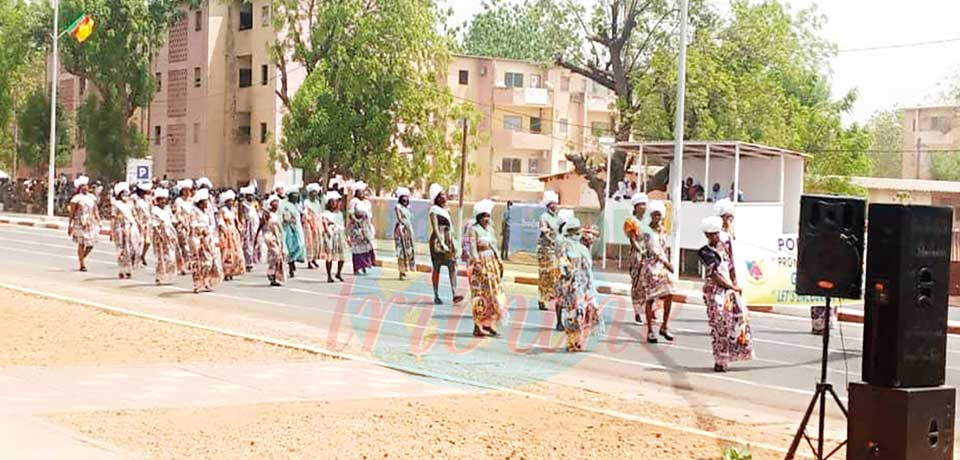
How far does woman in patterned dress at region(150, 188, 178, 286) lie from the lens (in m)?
24.3

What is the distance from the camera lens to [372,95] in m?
51.7

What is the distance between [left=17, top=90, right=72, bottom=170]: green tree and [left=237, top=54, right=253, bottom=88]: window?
42.2ft

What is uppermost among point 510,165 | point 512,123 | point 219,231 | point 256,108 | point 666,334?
point 512,123

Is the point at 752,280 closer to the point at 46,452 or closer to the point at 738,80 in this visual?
the point at 46,452

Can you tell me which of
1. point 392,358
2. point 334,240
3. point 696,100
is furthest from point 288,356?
point 696,100

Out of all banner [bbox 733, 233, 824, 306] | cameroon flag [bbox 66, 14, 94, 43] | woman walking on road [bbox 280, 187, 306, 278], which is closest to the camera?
banner [bbox 733, 233, 824, 306]

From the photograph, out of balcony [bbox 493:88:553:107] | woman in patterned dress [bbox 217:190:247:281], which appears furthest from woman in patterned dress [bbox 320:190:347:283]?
balcony [bbox 493:88:553:107]

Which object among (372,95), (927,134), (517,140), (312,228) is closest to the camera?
(312,228)

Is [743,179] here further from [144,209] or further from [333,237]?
[144,209]

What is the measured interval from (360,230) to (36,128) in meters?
49.5

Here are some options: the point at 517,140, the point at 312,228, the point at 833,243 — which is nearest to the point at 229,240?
the point at 312,228

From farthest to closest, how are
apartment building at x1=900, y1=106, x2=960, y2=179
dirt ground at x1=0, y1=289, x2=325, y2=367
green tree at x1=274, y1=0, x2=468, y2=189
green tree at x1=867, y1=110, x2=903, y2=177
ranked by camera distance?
green tree at x1=867, y1=110, x2=903, y2=177
apartment building at x1=900, y1=106, x2=960, y2=179
green tree at x1=274, y1=0, x2=468, y2=189
dirt ground at x1=0, y1=289, x2=325, y2=367

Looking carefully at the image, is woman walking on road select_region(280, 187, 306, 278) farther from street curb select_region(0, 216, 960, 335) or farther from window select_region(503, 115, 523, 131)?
window select_region(503, 115, 523, 131)

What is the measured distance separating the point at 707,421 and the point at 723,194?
77.9ft
